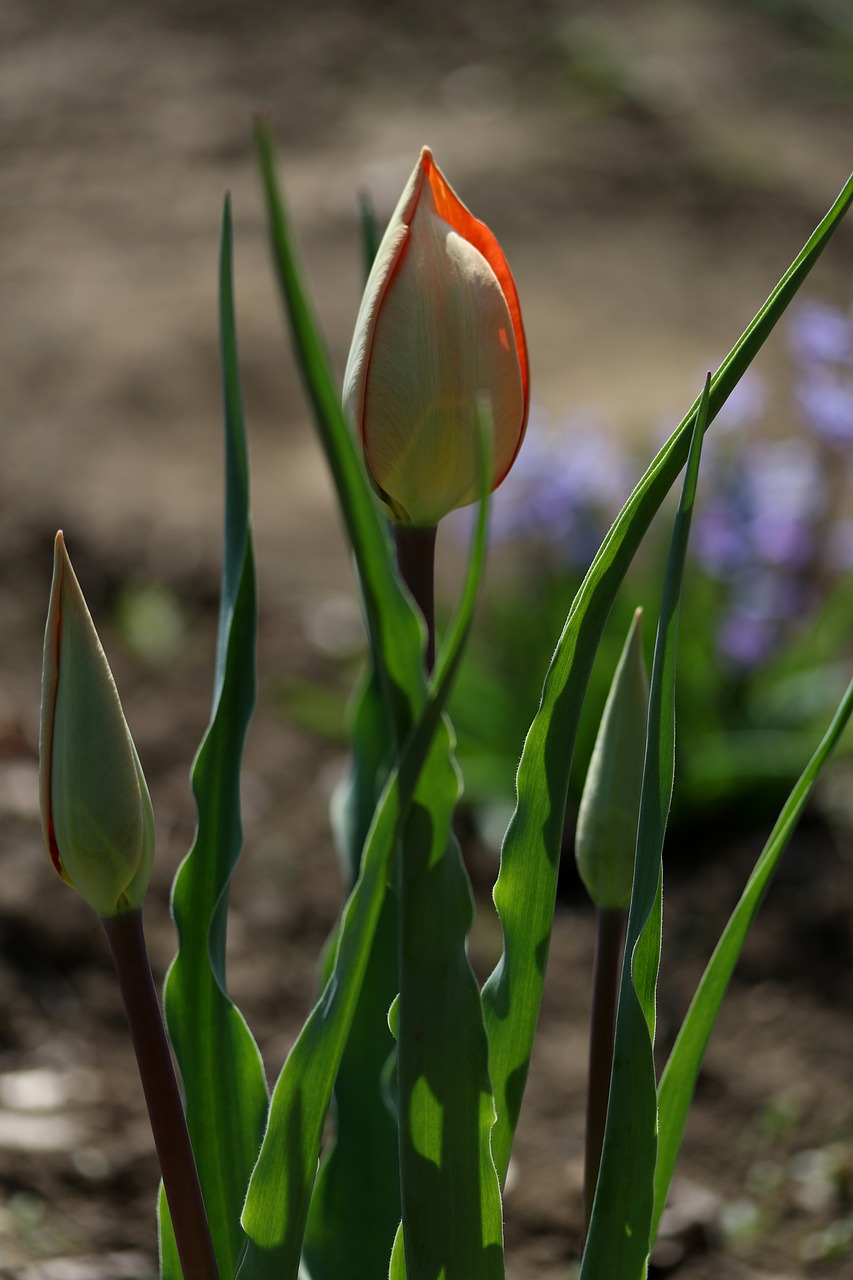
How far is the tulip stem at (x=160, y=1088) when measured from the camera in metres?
0.61

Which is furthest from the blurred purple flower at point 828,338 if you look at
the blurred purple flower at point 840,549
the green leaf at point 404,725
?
the green leaf at point 404,725

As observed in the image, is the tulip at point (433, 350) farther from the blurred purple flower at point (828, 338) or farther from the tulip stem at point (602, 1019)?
the blurred purple flower at point (828, 338)

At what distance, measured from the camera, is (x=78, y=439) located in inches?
117

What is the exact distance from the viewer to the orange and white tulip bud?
57cm

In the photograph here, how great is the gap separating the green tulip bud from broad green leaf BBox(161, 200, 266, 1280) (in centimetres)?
18

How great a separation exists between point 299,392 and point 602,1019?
9.03 feet

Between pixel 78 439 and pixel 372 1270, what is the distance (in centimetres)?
243

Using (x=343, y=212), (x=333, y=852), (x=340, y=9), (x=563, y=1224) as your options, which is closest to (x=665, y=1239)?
(x=563, y=1224)

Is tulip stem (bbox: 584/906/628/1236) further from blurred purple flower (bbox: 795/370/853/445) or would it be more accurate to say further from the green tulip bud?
blurred purple flower (bbox: 795/370/853/445)

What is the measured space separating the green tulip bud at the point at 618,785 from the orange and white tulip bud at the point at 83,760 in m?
0.24

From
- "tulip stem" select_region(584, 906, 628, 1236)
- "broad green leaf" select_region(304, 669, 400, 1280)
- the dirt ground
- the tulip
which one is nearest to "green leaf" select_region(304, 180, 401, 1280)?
"broad green leaf" select_region(304, 669, 400, 1280)

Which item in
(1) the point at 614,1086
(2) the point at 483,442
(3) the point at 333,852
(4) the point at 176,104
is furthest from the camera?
(4) the point at 176,104

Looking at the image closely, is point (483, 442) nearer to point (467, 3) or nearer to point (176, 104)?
point (176, 104)

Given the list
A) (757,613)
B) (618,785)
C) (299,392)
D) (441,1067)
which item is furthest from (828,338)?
(299,392)
